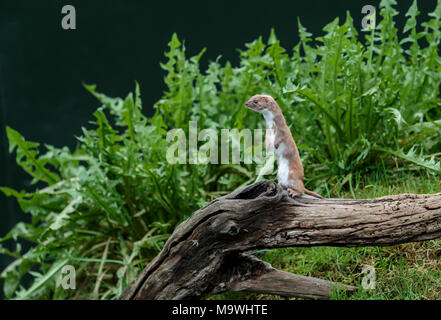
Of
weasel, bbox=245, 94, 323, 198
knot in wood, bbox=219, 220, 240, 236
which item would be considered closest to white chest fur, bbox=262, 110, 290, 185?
weasel, bbox=245, 94, 323, 198

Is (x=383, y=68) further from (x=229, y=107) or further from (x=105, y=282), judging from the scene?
(x=105, y=282)

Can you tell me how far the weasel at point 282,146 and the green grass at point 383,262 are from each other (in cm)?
48

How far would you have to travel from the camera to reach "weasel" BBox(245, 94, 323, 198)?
1.69 metres

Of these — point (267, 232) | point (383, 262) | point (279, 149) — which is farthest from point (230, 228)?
point (383, 262)

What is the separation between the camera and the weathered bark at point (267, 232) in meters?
1.66

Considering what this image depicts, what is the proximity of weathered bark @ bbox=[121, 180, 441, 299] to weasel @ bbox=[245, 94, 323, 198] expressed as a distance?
0.05 meters

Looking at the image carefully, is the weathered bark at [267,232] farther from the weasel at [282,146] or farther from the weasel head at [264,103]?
the weasel head at [264,103]

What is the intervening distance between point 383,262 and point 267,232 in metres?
0.60

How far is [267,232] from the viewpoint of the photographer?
1700mm

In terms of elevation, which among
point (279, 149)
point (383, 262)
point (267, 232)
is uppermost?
point (279, 149)

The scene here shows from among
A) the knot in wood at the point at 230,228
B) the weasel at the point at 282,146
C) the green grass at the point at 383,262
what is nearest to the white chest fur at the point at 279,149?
the weasel at the point at 282,146

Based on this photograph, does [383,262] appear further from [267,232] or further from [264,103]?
[264,103]
